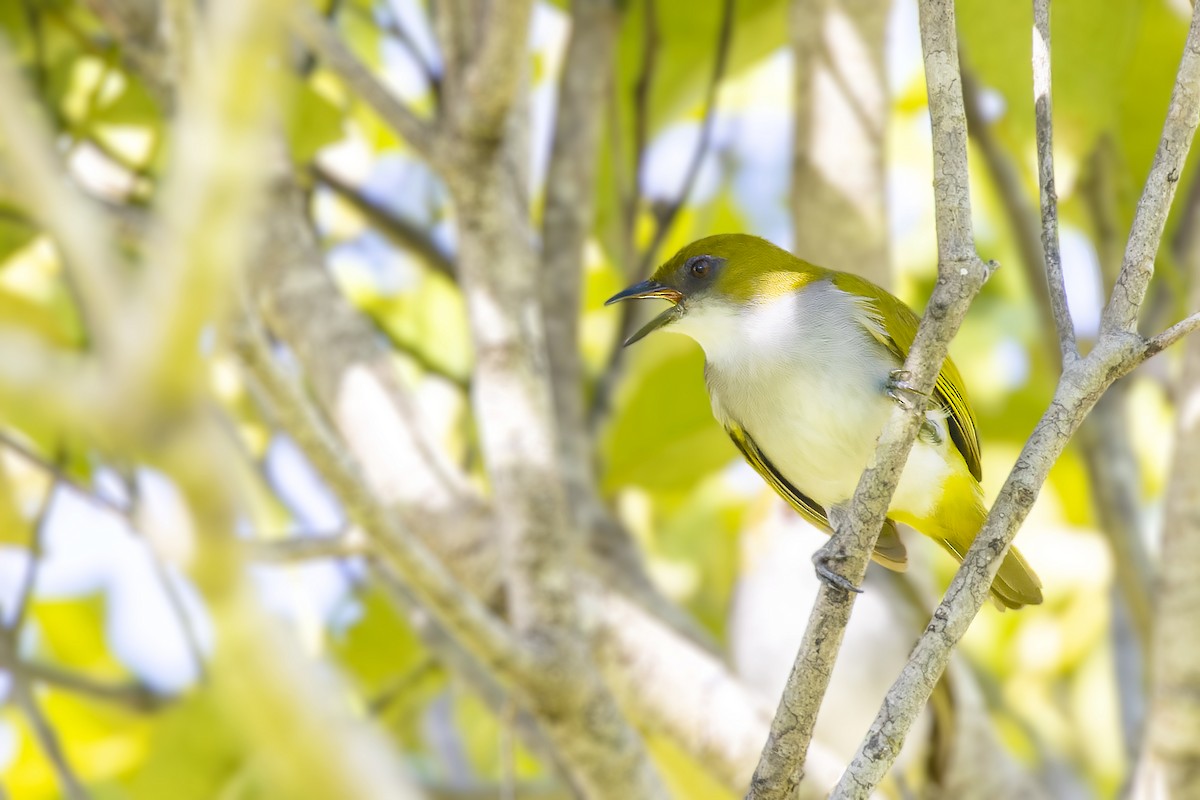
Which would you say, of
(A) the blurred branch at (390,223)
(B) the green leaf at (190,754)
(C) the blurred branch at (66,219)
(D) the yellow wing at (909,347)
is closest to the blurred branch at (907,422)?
(D) the yellow wing at (909,347)

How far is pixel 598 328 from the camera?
5168 millimetres

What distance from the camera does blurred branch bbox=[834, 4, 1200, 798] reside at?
1397 millimetres

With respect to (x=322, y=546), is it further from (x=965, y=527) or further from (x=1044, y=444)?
(x=1044, y=444)

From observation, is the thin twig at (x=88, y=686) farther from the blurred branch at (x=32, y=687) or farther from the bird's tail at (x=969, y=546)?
the bird's tail at (x=969, y=546)

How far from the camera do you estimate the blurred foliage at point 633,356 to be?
3.28 metres

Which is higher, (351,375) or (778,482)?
(351,375)

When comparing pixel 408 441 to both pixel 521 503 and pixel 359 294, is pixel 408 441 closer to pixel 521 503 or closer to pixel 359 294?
pixel 521 503

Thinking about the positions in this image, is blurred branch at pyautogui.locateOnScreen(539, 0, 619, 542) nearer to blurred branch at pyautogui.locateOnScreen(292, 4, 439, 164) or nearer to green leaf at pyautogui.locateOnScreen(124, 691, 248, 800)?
blurred branch at pyautogui.locateOnScreen(292, 4, 439, 164)

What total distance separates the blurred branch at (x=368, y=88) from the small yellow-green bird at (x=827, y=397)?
1.76 ft

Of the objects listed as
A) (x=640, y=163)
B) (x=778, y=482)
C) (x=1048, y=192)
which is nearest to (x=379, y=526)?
(x=778, y=482)

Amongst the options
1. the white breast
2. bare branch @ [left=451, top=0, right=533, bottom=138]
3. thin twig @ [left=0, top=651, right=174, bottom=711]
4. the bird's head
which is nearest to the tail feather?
the white breast

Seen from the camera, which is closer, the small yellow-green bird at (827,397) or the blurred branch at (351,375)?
the small yellow-green bird at (827,397)

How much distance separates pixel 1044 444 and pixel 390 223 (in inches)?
119

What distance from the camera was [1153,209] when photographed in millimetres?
1480
